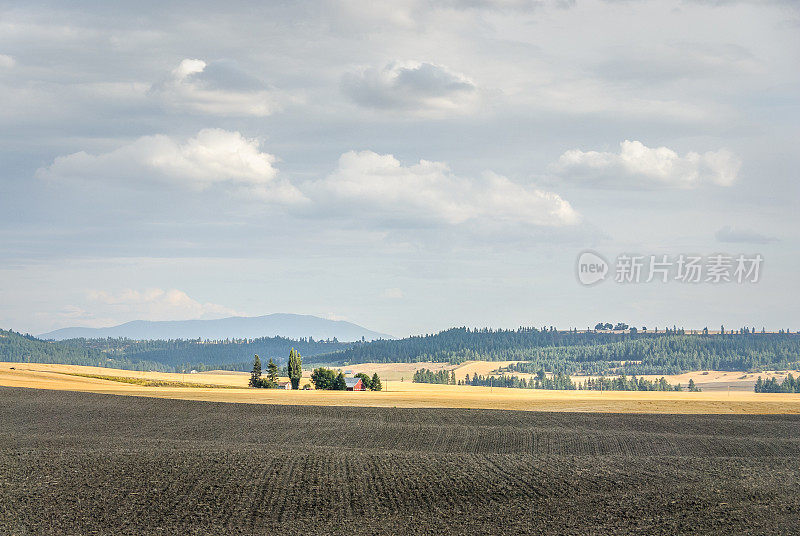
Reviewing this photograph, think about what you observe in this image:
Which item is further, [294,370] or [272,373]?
[294,370]

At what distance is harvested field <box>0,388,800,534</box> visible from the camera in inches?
1160

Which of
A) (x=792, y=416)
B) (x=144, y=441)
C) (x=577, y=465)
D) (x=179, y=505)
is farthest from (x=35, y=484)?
(x=792, y=416)

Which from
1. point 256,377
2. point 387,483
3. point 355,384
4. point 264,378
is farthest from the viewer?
point 355,384

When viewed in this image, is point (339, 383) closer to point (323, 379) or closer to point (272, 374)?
point (323, 379)

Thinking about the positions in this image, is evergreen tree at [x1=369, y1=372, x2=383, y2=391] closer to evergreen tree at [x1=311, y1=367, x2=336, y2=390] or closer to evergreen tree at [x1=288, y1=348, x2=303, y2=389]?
evergreen tree at [x1=311, y1=367, x2=336, y2=390]

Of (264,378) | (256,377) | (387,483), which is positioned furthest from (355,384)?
(387,483)

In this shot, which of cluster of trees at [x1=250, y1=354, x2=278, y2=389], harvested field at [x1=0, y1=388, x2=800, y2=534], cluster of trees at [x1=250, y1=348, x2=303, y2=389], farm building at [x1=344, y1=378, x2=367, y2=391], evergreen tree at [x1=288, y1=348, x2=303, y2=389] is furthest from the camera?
farm building at [x1=344, y1=378, x2=367, y2=391]

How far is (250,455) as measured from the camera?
39.3 meters

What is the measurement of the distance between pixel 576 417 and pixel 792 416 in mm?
20916

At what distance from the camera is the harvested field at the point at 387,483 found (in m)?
29.5

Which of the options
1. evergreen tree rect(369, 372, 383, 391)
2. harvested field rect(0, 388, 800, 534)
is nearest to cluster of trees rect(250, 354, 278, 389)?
evergreen tree rect(369, 372, 383, 391)

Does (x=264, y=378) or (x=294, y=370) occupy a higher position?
(x=294, y=370)

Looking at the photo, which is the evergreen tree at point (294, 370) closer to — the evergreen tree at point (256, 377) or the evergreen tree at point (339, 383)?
the evergreen tree at point (256, 377)

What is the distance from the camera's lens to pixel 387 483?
114ft
